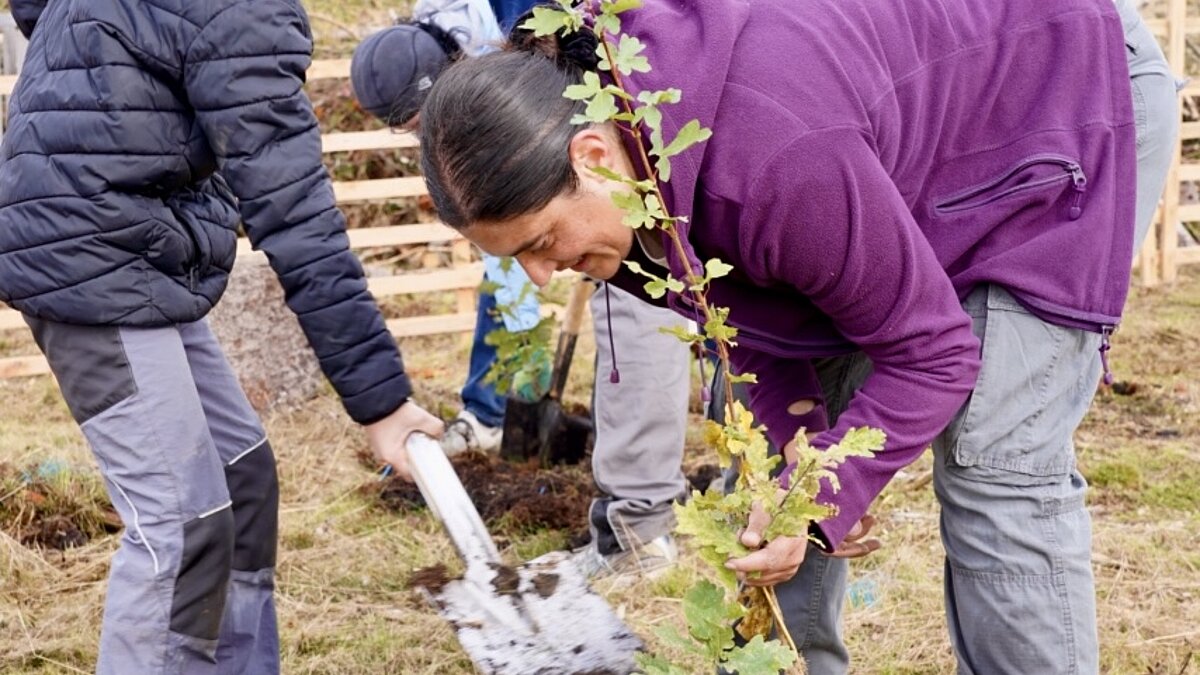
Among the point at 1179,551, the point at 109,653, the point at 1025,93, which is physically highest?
the point at 1025,93

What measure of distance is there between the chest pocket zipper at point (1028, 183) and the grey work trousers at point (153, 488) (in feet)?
4.65

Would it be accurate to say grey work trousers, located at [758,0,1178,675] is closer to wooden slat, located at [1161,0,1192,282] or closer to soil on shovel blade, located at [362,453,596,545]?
soil on shovel blade, located at [362,453,596,545]

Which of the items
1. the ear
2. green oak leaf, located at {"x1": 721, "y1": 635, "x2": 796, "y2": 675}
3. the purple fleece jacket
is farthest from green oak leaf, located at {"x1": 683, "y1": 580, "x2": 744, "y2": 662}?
the ear

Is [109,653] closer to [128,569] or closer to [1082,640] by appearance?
[128,569]

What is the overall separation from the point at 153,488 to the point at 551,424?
212 cm

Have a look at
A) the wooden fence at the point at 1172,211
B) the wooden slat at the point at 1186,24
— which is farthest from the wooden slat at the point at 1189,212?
the wooden slat at the point at 1186,24

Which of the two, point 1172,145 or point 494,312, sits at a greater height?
point 1172,145

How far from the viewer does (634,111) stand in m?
1.71

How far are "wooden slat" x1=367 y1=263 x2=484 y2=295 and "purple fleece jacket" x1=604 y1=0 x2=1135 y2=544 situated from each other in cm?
450

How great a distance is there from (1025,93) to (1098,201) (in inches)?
7.1

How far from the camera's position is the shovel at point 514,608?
2.38m

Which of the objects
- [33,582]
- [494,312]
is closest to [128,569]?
[33,582]

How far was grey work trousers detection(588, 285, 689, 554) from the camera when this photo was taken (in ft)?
11.9

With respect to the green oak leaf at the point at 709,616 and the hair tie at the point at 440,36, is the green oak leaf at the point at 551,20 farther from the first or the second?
the hair tie at the point at 440,36
